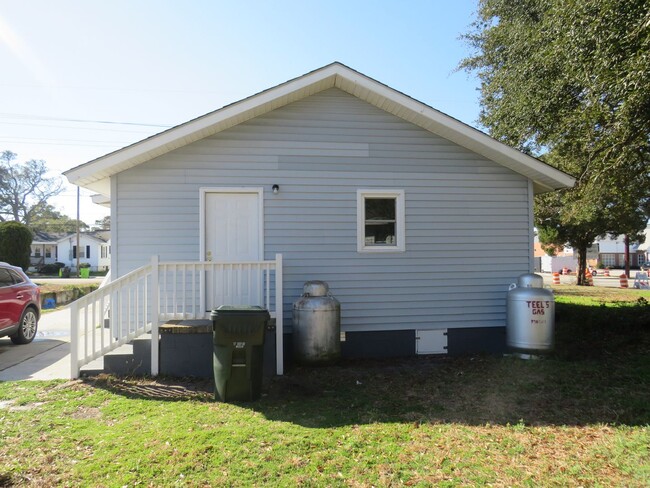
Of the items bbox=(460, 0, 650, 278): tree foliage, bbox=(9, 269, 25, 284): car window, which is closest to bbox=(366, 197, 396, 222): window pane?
bbox=(460, 0, 650, 278): tree foliage

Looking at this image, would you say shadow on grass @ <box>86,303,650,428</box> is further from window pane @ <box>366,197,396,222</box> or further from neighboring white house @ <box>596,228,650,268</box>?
neighboring white house @ <box>596,228,650,268</box>

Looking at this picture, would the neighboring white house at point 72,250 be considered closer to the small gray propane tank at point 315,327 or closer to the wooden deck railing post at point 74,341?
the wooden deck railing post at point 74,341

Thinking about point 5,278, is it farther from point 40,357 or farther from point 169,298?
point 169,298

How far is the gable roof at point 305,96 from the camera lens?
21.3ft

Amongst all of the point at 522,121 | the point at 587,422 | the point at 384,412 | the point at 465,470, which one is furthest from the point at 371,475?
the point at 522,121

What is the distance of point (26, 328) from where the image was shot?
879cm

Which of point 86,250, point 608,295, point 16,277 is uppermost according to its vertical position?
point 86,250

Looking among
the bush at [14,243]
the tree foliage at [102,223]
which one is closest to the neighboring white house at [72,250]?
the tree foliage at [102,223]

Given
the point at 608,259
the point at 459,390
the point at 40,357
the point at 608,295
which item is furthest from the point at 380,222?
the point at 608,259

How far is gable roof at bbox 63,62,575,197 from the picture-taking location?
6.50 metres

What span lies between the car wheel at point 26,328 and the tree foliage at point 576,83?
1078 centimetres

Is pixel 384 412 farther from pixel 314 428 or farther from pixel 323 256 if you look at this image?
pixel 323 256

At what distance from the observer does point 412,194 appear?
7.50 meters

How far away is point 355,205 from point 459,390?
334 cm
